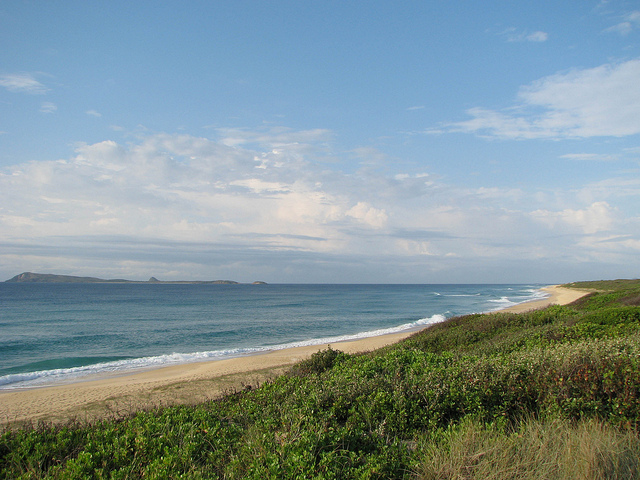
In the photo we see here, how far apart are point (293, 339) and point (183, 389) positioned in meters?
15.9

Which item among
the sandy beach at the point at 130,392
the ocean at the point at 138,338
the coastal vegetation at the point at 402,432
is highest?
the coastal vegetation at the point at 402,432

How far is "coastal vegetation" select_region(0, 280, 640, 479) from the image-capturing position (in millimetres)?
3621

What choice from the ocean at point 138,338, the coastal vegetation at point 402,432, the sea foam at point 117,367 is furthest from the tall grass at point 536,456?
the ocean at point 138,338

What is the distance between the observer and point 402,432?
4.94 meters

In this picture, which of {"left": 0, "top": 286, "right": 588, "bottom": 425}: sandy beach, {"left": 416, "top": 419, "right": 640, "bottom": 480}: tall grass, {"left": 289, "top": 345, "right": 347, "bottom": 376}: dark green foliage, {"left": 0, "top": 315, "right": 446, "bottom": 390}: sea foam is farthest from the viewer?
{"left": 0, "top": 315, "right": 446, "bottom": 390}: sea foam

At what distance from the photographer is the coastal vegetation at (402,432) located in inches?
143

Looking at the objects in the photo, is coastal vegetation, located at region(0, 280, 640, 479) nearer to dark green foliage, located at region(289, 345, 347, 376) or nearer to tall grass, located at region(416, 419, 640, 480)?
tall grass, located at region(416, 419, 640, 480)

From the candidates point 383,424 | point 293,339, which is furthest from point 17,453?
point 293,339

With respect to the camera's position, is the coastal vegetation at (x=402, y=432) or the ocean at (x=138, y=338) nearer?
the coastal vegetation at (x=402, y=432)

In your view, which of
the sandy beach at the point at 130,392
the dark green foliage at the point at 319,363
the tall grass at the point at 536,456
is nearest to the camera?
the tall grass at the point at 536,456

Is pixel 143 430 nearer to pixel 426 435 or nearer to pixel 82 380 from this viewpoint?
pixel 426 435

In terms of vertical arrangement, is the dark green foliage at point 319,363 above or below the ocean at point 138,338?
above

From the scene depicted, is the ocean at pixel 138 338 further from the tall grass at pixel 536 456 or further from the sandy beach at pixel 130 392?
the tall grass at pixel 536 456

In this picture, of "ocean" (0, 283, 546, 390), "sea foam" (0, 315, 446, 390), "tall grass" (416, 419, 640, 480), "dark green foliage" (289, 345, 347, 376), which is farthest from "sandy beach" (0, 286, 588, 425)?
"tall grass" (416, 419, 640, 480)
